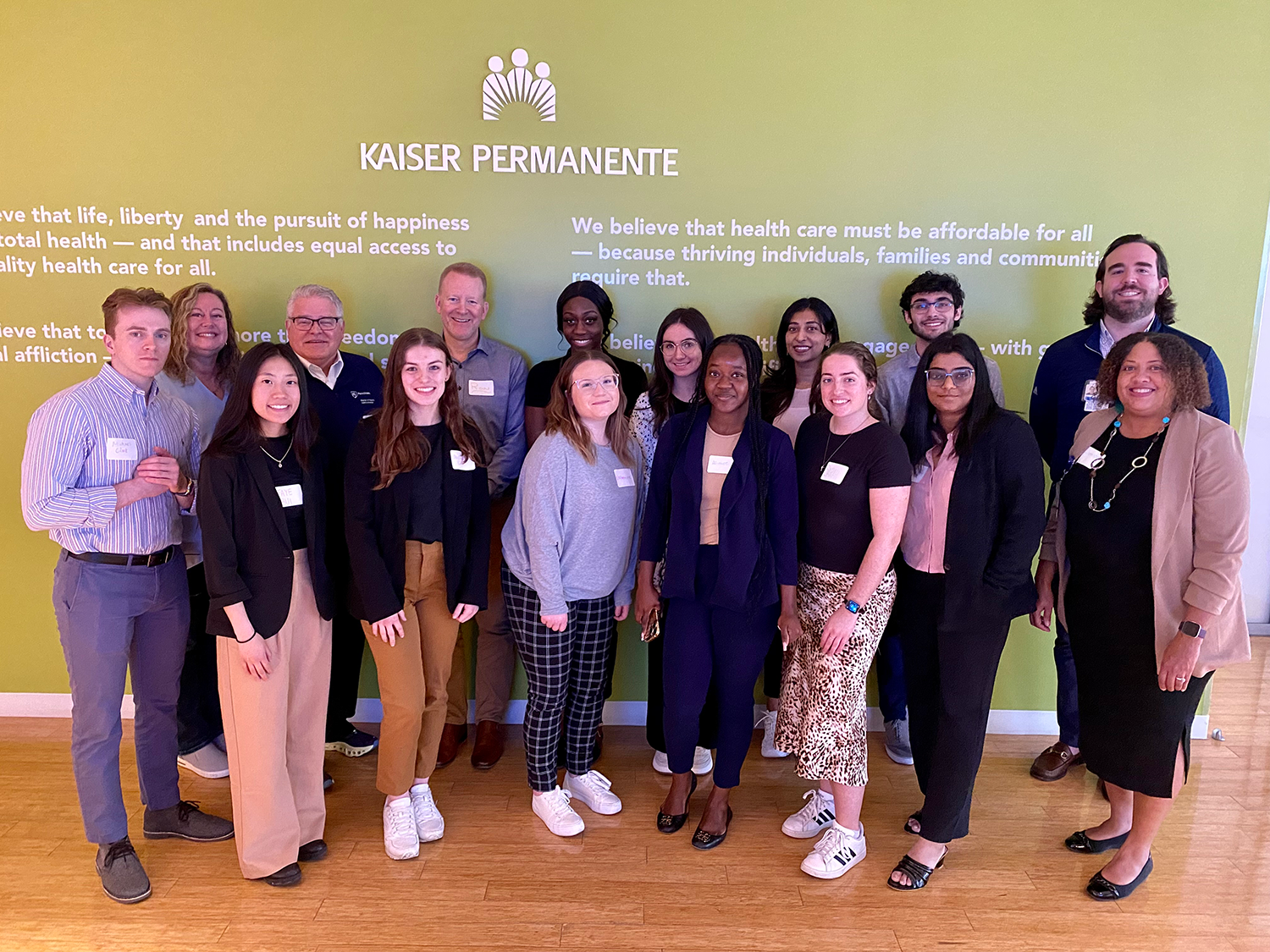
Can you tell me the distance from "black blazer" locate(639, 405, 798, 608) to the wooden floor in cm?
99

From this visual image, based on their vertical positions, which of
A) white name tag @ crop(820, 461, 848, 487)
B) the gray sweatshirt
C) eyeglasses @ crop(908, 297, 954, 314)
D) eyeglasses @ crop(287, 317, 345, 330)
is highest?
eyeglasses @ crop(908, 297, 954, 314)

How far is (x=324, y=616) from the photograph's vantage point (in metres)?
2.55

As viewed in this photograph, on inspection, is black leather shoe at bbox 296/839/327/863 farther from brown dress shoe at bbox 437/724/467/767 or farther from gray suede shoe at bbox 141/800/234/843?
brown dress shoe at bbox 437/724/467/767

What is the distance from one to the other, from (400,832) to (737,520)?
5.42 ft

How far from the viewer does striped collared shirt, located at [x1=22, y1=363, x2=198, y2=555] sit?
7.68 ft

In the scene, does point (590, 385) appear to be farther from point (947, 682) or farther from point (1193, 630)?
point (1193, 630)

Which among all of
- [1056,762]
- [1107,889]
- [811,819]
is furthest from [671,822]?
[1056,762]

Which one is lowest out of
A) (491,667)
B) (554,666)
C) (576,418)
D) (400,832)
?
(400,832)

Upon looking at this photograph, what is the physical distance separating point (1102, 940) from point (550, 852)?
71.8 inches

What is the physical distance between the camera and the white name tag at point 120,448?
242cm

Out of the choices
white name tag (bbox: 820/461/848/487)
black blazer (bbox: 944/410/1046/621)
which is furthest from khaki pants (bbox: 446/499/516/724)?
black blazer (bbox: 944/410/1046/621)

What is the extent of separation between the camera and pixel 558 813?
2867 millimetres

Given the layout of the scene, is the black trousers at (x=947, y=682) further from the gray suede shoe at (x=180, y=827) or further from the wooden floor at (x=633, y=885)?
the gray suede shoe at (x=180, y=827)

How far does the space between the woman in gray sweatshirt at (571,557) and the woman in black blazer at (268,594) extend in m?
0.68
